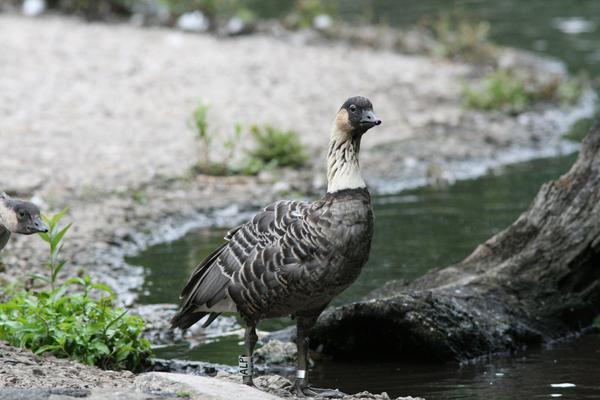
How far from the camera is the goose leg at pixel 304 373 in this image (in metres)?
6.97

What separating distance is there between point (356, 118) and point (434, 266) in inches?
158

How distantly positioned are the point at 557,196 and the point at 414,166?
5717mm

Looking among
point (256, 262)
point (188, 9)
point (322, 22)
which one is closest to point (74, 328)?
point (256, 262)

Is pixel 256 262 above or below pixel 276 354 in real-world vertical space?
above

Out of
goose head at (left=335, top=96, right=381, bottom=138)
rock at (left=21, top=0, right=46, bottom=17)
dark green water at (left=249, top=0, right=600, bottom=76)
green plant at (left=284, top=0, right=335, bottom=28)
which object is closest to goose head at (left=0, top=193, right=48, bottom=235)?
goose head at (left=335, top=96, right=381, bottom=138)

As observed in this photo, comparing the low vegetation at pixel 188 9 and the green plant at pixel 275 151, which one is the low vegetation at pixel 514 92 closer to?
the green plant at pixel 275 151

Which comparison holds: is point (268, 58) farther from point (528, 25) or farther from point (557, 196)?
point (557, 196)

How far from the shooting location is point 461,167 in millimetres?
14648

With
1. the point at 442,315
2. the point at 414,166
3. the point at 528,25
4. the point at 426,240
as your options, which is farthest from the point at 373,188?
the point at 528,25

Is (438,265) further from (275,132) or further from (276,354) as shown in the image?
(275,132)

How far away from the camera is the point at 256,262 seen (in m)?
6.84

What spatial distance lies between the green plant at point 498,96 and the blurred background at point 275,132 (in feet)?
0.10

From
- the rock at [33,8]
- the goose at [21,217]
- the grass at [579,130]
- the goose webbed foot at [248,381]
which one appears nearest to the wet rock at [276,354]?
the goose webbed foot at [248,381]

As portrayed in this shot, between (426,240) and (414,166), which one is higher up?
(414,166)
